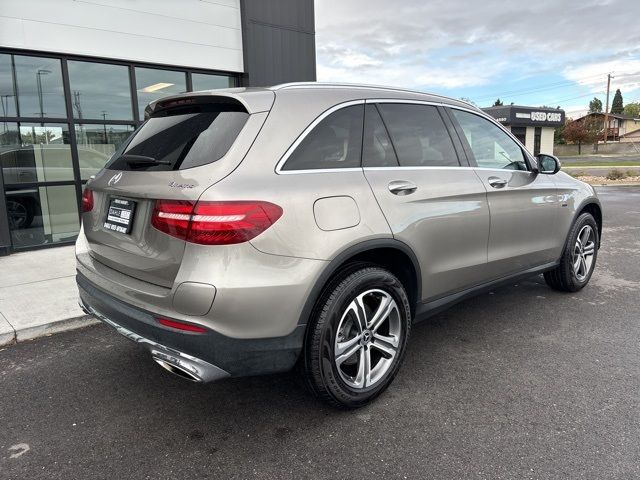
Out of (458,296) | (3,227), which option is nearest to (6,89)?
(3,227)

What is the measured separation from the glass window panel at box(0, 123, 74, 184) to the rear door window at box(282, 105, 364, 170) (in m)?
6.15

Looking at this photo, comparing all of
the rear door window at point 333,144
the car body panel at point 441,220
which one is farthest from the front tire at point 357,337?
the rear door window at point 333,144

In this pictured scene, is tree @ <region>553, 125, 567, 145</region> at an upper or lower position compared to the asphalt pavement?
upper

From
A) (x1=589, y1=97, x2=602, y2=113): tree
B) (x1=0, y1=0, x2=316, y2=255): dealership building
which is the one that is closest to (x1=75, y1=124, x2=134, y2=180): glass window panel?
(x1=0, y1=0, x2=316, y2=255): dealership building

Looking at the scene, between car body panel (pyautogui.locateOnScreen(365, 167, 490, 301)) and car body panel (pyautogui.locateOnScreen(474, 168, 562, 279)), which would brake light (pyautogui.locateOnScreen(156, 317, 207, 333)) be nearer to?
car body panel (pyautogui.locateOnScreen(365, 167, 490, 301))

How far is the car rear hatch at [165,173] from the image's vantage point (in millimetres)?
2373

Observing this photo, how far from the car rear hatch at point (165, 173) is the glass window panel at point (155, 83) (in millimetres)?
5658

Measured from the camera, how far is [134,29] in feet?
25.1

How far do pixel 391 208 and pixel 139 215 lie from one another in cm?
139

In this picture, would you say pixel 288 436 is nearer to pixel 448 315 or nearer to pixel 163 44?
pixel 448 315

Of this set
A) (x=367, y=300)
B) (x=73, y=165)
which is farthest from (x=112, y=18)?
(x=367, y=300)

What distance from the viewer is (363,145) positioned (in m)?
2.93

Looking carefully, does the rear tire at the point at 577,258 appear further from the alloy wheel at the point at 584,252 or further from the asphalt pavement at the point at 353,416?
the asphalt pavement at the point at 353,416

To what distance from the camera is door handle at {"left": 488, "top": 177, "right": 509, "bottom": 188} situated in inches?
144
